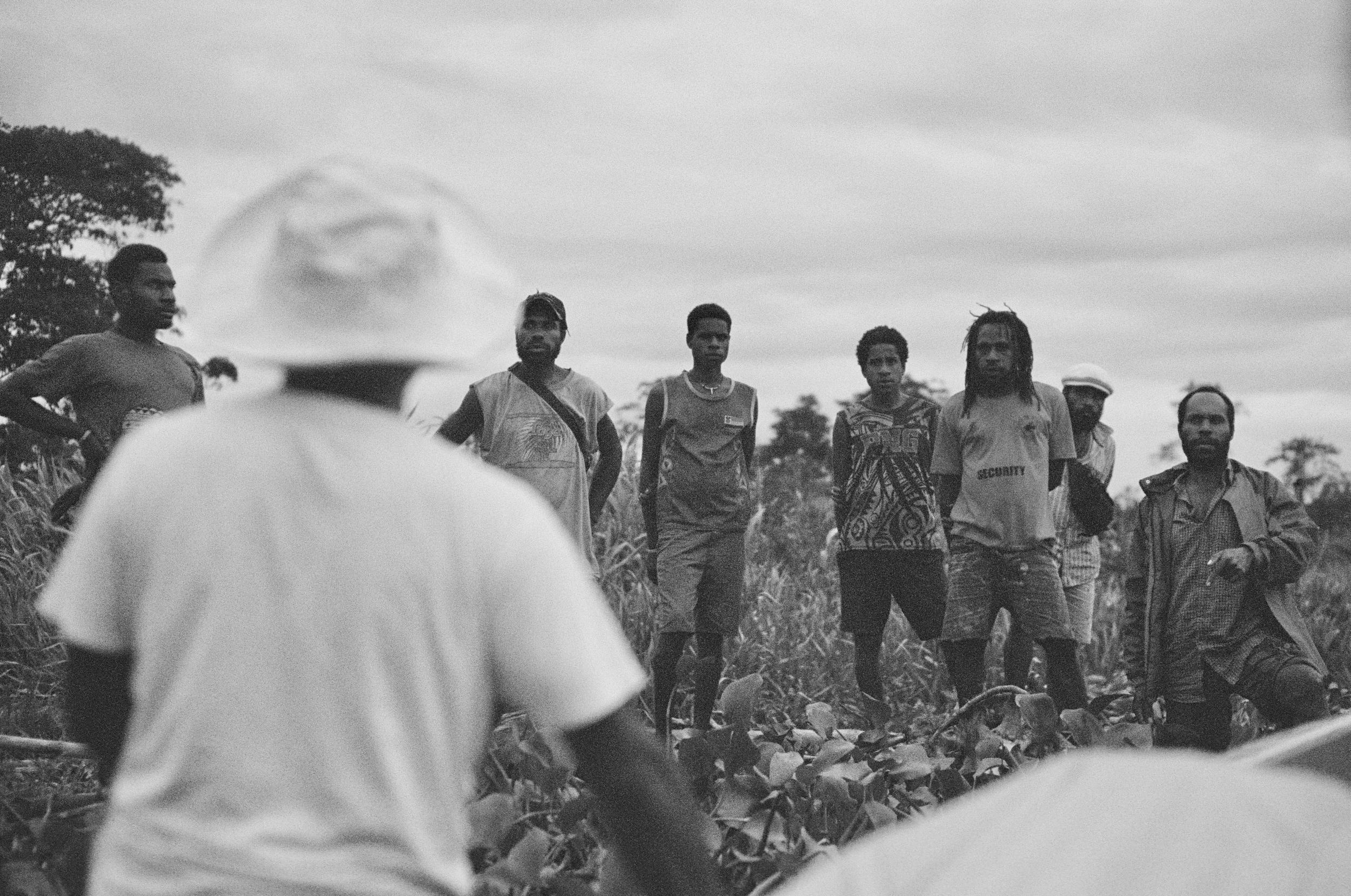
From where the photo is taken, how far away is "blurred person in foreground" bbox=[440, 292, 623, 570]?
6.12m

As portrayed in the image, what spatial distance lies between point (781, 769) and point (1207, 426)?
2345mm

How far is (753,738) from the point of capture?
536cm

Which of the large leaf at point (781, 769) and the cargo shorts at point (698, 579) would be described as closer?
the large leaf at point (781, 769)

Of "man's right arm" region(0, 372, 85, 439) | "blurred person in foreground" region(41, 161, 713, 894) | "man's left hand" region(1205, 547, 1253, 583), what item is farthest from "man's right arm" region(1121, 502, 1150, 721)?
"blurred person in foreground" region(41, 161, 713, 894)

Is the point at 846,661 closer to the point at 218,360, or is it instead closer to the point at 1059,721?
the point at 1059,721

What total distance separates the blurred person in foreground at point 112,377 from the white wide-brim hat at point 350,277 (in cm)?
383

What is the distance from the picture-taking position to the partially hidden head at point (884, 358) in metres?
7.05

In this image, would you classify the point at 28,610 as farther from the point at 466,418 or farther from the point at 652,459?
the point at 652,459

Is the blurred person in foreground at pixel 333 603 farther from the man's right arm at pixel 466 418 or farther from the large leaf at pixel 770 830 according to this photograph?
the man's right arm at pixel 466 418

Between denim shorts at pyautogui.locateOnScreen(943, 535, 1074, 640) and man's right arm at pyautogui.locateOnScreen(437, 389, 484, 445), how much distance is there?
205 cm

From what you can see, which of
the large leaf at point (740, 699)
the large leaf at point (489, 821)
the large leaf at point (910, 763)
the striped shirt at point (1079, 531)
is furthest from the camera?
the striped shirt at point (1079, 531)

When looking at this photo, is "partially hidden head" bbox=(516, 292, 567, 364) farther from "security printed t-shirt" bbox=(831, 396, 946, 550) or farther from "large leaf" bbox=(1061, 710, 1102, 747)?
"large leaf" bbox=(1061, 710, 1102, 747)

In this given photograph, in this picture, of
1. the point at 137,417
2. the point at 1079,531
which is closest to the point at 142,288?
the point at 137,417

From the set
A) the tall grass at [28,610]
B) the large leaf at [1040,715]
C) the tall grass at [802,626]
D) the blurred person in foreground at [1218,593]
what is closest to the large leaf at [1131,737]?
the large leaf at [1040,715]
